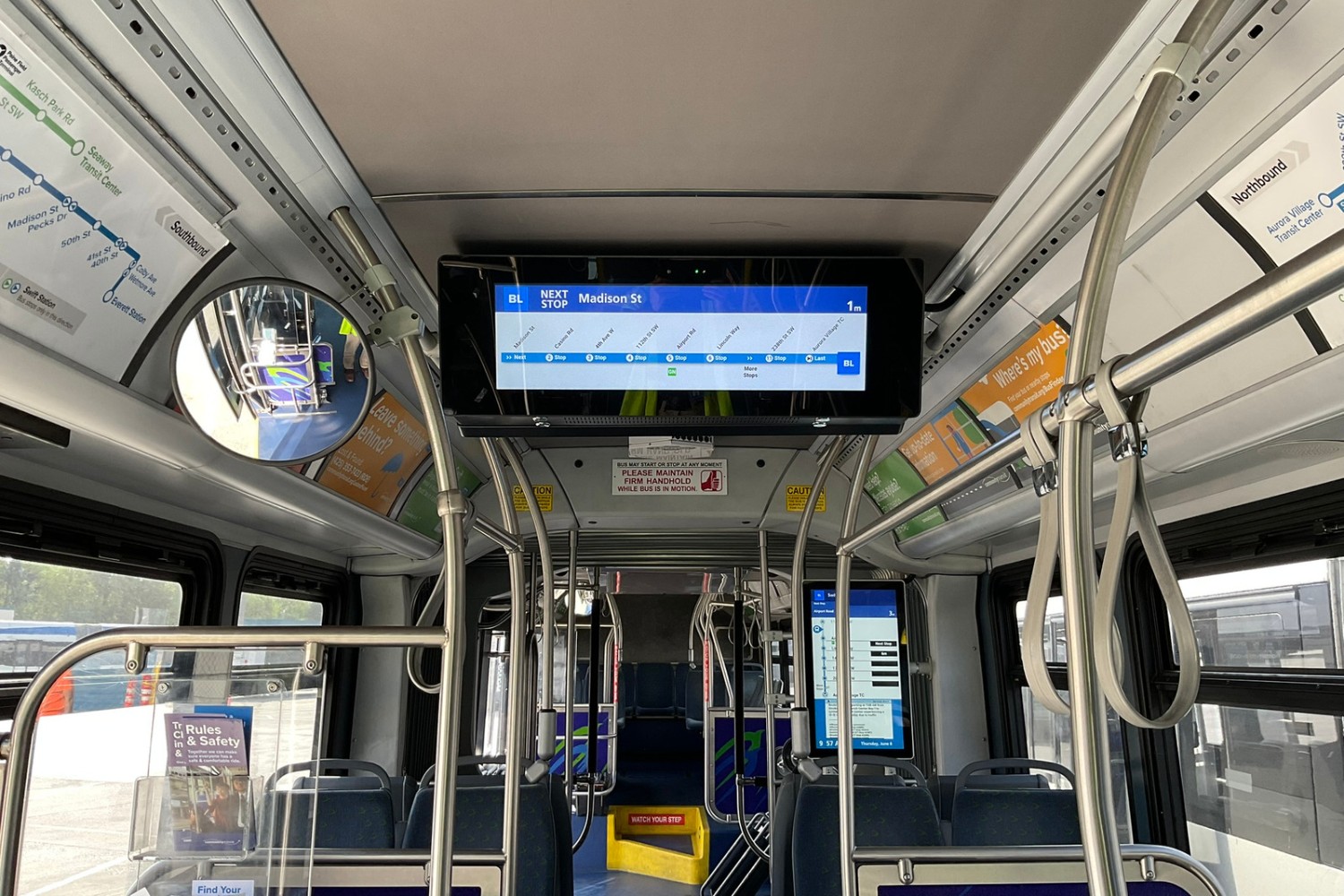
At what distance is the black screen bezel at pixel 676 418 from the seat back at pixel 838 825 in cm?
167

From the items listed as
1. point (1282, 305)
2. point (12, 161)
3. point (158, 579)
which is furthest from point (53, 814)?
point (1282, 305)

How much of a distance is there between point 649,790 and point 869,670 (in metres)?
5.54

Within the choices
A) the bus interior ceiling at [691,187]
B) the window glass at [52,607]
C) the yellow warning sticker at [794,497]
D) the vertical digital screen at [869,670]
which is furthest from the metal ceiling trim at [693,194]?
the vertical digital screen at [869,670]

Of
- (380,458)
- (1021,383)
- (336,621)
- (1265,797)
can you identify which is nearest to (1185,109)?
(1021,383)

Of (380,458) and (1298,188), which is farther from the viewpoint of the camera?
(380,458)

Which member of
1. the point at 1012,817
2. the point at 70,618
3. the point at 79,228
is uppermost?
the point at 79,228

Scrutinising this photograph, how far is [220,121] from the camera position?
162cm

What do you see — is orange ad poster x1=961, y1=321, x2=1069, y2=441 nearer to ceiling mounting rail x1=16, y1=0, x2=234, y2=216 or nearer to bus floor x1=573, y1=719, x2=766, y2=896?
ceiling mounting rail x1=16, y1=0, x2=234, y2=216

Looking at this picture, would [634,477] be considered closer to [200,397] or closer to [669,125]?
[200,397]

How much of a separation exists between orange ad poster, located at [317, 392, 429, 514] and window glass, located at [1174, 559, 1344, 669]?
9.94 feet

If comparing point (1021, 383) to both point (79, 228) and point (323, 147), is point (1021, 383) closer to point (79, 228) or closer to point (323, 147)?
point (323, 147)

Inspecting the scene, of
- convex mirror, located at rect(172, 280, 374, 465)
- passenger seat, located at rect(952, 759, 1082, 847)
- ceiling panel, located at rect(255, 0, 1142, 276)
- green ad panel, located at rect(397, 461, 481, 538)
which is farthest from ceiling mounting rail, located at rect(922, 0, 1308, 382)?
green ad panel, located at rect(397, 461, 481, 538)

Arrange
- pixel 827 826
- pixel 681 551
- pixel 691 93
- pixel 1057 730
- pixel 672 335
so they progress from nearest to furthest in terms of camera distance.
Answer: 1. pixel 691 93
2. pixel 672 335
3. pixel 827 826
4. pixel 1057 730
5. pixel 681 551

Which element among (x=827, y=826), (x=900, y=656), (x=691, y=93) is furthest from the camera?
(x=900, y=656)
